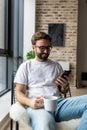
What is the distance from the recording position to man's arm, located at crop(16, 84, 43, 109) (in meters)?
2.09

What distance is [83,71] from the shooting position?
29.3 feet

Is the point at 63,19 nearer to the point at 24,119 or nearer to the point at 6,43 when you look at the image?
the point at 6,43

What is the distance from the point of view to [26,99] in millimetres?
2195

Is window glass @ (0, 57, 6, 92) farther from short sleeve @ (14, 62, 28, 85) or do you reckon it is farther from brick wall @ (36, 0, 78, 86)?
short sleeve @ (14, 62, 28, 85)

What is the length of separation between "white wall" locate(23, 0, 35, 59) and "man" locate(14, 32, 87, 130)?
16.5 feet

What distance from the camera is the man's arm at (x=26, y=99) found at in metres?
2.09

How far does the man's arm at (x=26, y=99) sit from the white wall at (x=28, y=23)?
5.11m

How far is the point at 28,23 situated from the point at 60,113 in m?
5.59

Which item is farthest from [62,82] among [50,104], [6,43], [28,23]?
[28,23]

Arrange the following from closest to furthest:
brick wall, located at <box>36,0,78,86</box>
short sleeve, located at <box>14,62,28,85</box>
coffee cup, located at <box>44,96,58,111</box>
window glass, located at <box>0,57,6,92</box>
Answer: coffee cup, located at <box>44,96,58,111</box>, short sleeve, located at <box>14,62,28,85</box>, window glass, located at <box>0,57,6,92</box>, brick wall, located at <box>36,0,78,86</box>

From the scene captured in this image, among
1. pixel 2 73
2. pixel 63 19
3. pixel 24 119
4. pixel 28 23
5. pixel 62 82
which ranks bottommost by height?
pixel 2 73

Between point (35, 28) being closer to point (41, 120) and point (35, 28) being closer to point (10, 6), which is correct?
point (10, 6)

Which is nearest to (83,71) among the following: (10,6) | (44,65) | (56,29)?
(56,29)

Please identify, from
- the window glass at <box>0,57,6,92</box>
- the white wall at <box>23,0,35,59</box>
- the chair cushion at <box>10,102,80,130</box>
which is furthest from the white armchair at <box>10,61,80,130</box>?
the white wall at <box>23,0,35,59</box>
